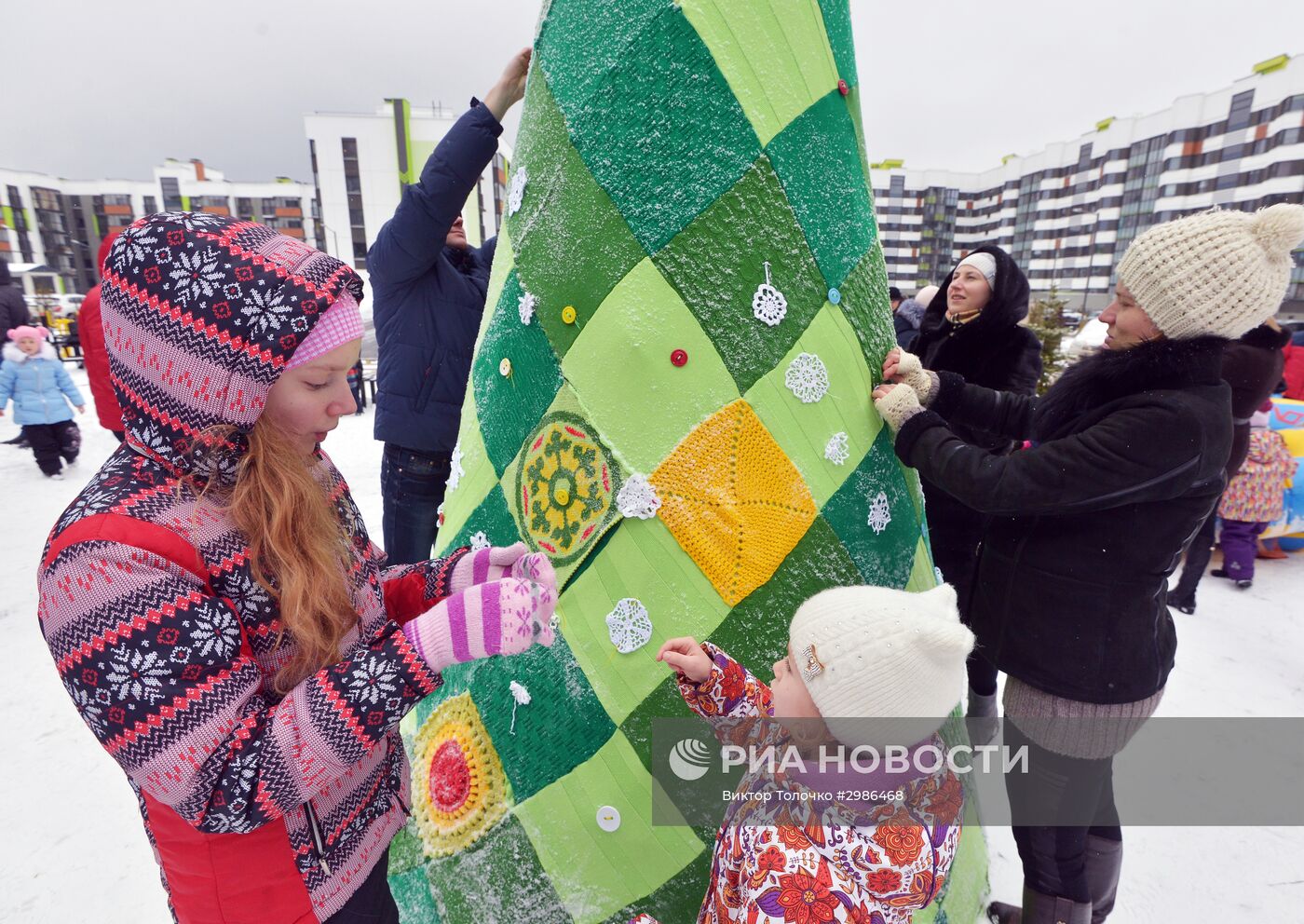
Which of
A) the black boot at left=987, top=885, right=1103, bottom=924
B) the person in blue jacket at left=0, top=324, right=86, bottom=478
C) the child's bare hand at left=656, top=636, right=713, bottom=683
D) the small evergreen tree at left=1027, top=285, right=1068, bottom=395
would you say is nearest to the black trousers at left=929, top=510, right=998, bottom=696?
the black boot at left=987, top=885, right=1103, bottom=924

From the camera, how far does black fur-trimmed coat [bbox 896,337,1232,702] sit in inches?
48.9

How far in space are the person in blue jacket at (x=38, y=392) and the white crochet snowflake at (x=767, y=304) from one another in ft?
22.1

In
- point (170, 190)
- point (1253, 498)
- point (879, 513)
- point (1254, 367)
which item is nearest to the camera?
point (879, 513)

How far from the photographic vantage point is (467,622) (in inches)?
34.5

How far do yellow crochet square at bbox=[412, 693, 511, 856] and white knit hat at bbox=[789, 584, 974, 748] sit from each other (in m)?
0.81

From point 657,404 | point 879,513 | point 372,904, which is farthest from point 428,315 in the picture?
point 372,904

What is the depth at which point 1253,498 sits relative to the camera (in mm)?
3963

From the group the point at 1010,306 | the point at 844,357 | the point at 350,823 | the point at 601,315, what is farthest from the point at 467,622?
the point at 1010,306

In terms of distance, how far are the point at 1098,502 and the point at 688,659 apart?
840 millimetres

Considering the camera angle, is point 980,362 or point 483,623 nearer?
point 483,623

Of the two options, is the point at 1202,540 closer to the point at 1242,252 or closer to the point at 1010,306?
the point at 1010,306

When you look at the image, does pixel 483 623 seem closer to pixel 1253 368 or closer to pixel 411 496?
pixel 411 496

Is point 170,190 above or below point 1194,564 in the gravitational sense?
above

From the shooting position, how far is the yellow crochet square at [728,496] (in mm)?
1289
